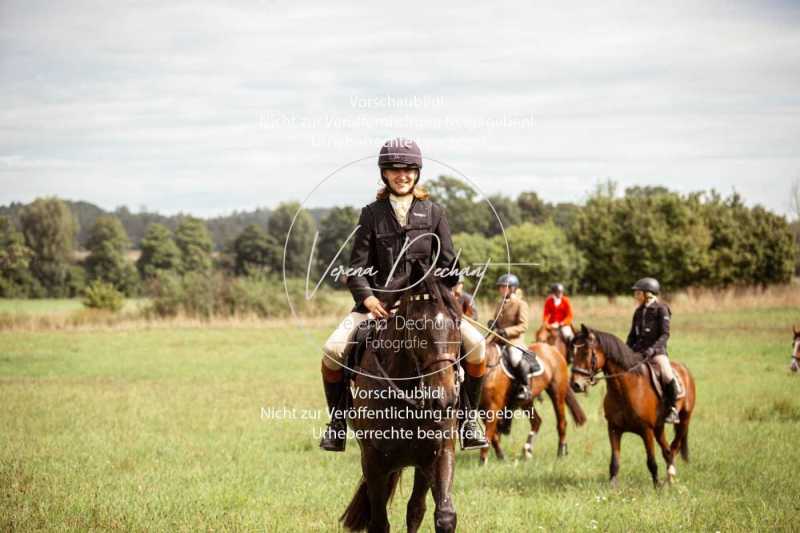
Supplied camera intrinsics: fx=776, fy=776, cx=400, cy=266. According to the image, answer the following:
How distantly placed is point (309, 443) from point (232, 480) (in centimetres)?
321

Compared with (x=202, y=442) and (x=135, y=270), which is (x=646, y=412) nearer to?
(x=202, y=442)

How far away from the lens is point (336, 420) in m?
7.18

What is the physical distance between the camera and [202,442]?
12984 millimetres

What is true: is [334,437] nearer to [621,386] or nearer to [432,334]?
[432,334]

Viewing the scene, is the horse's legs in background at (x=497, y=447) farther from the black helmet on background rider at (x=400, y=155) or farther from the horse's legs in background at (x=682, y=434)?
the black helmet on background rider at (x=400, y=155)

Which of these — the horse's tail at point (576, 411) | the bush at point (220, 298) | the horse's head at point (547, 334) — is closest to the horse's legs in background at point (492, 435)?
the horse's tail at point (576, 411)

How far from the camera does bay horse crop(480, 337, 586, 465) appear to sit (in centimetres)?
1282

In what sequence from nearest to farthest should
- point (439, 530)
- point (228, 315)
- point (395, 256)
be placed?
point (439, 530) → point (395, 256) → point (228, 315)

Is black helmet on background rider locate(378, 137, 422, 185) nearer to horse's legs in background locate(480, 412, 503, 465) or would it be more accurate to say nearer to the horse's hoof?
the horse's hoof

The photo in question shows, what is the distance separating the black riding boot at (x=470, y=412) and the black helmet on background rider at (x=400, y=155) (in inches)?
75.0

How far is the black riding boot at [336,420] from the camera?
712 cm

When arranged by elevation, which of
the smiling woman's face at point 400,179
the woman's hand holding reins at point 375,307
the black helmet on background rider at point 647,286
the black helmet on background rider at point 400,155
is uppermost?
the black helmet on background rider at point 400,155

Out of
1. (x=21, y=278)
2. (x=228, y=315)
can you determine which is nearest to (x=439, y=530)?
(x=228, y=315)

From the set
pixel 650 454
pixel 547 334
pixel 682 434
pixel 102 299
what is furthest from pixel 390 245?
pixel 102 299
